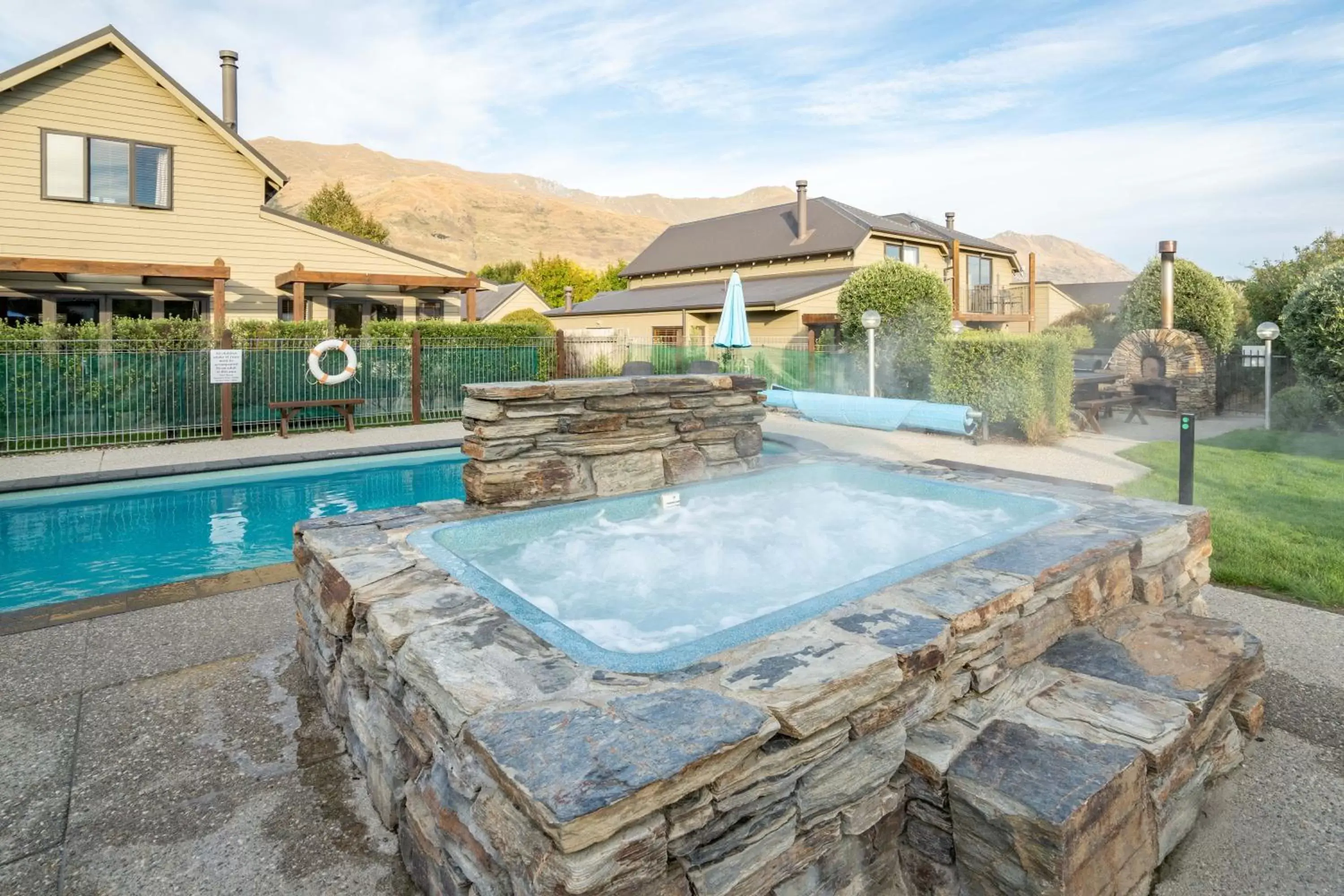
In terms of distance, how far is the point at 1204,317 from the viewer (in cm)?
1658

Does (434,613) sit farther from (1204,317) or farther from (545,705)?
(1204,317)

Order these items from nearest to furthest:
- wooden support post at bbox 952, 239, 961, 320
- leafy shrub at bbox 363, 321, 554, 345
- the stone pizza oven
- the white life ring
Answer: the white life ring → leafy shrub at bbox 363, 321, 554, 345 → the stone pizza oven → wooden support post at bbox 952, 239, 961, 320

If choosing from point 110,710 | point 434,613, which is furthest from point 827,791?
point 110,710

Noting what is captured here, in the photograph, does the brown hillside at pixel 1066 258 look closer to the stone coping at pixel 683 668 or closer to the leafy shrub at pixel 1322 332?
the leafy shrub at pixel 1322 332

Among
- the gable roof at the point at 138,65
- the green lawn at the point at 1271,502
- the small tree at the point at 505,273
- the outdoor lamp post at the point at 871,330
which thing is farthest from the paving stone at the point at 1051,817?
the small tree at the point at 505,273

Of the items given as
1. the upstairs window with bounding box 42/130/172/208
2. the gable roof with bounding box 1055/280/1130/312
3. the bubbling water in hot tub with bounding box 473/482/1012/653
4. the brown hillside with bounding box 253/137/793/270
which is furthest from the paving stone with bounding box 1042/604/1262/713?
the brown hillside with bounding box 253/137/793/270

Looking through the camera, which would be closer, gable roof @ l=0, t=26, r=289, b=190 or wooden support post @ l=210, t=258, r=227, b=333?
gable roof @ l=0, t=26, r=289, b=190

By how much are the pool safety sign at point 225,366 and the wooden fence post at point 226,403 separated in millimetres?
124

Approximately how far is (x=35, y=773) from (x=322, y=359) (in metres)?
11.1

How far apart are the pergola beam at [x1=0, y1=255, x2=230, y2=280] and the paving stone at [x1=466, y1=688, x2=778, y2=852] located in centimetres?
1482

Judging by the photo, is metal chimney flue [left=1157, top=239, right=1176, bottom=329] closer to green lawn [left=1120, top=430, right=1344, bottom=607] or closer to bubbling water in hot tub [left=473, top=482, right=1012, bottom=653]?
green lawn [left=1120, top=430, right=1344, bottom=607]

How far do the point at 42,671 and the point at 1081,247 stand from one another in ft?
643

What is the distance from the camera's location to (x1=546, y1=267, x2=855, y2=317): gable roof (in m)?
22.4

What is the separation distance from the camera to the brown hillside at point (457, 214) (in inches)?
3585
